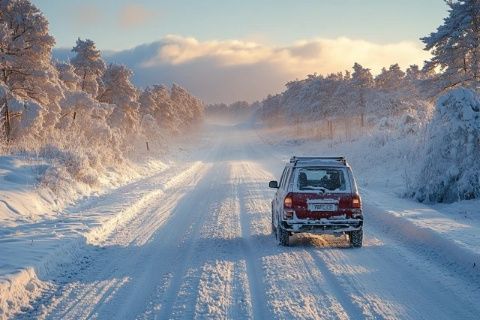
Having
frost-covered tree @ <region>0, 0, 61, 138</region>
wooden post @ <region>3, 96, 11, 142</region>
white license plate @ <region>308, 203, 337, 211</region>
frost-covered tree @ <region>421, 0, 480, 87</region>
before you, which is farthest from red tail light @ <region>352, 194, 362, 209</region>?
frost-covered tree @ <region>421, 0, 480, 87</region>

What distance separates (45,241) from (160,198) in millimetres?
8155

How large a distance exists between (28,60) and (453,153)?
1866 cm

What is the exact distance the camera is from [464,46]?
2600 cm

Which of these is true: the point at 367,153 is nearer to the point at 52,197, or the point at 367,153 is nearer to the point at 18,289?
the point at 52,197

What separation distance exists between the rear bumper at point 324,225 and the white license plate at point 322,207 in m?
0.22

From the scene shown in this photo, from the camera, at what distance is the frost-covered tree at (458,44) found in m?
25.7

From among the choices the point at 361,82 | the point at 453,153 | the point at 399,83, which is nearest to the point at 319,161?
the point at 453,153

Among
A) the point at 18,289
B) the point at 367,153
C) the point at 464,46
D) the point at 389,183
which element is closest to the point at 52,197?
the point at 18,289

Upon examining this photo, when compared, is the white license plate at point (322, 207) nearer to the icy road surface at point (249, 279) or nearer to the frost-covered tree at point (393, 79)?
the icy road surface at point (249, 279)

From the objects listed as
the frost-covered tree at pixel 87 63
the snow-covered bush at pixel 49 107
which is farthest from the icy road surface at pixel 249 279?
the frost-covered tree at pixel 87 63

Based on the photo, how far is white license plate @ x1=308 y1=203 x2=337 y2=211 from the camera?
9305 mm

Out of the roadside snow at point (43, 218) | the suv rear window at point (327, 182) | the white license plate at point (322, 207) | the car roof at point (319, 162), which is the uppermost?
the car roof at point (319, 162)

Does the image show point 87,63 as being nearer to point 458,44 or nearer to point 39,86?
point 39,86

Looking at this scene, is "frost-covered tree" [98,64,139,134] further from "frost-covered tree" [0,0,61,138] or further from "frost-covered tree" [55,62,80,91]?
"frost-covered tree" [0,0,61,138]
